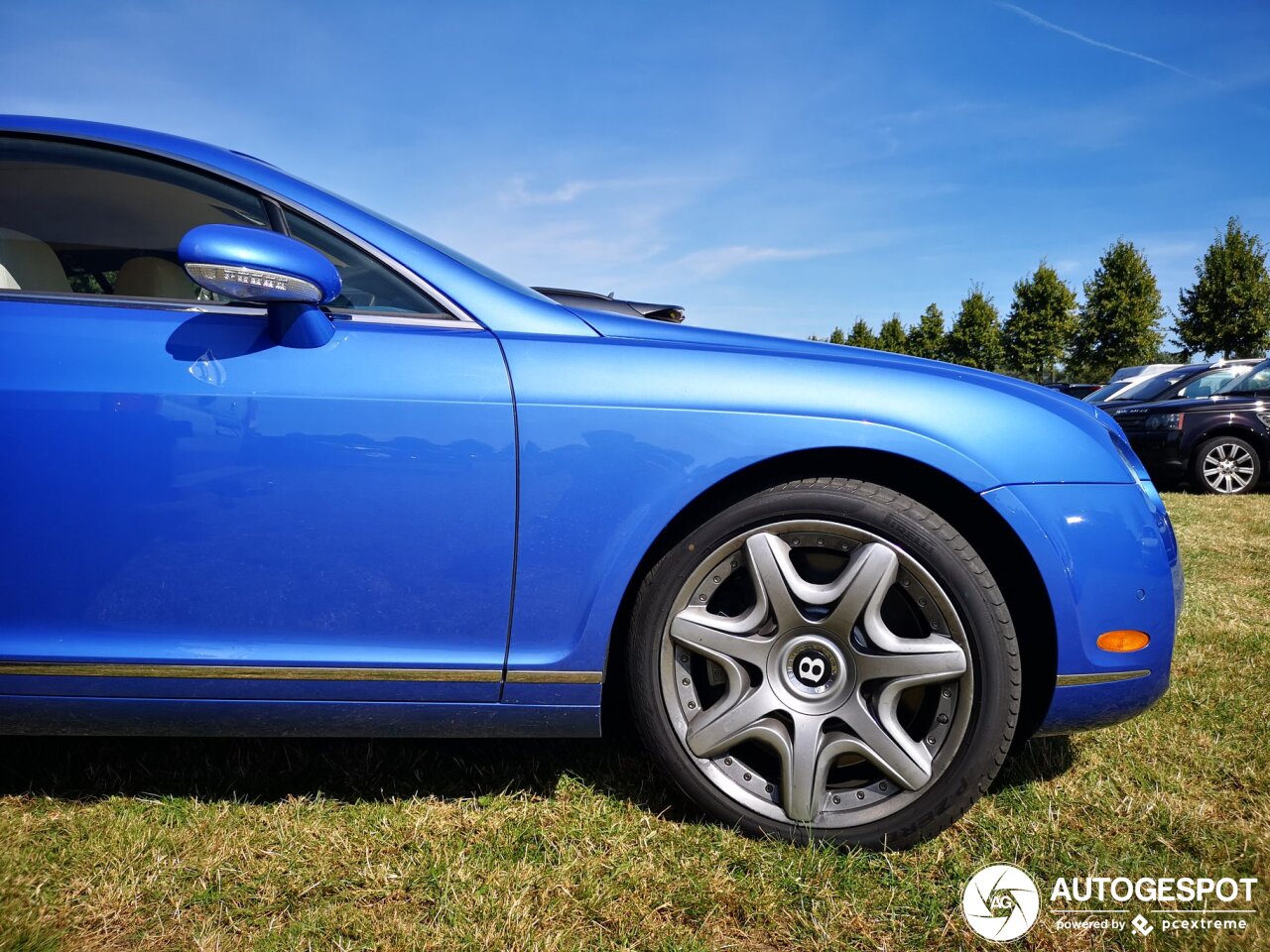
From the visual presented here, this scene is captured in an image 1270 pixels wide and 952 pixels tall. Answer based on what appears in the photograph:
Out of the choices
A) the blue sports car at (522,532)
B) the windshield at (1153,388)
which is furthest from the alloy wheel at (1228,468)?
the blue sports car at (522,532)

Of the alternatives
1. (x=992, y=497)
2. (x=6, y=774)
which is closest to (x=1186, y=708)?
(x=992, y=497)

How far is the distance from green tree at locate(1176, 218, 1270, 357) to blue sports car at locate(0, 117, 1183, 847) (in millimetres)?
29488

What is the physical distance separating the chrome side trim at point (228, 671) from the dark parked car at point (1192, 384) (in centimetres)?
859

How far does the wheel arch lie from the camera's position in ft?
5.35

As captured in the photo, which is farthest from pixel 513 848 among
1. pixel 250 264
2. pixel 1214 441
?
pixel 1214 441

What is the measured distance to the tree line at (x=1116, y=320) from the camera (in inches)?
964

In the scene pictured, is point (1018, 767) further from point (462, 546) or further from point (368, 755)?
point (368, 755)

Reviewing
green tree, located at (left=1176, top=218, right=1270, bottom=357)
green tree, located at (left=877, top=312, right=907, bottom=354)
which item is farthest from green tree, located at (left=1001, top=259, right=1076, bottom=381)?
green tree, located at (left=877, top=312, right=907, bottom=354)

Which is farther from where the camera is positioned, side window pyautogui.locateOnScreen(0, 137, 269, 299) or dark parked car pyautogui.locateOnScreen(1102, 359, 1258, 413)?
dark parked car pyautogui.locateOnScreen(1102, 359, 1258, 413)

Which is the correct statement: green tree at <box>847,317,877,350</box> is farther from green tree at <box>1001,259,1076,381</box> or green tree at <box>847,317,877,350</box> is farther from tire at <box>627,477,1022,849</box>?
tire at <box>627,477,1022,849</box>

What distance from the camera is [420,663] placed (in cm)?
159

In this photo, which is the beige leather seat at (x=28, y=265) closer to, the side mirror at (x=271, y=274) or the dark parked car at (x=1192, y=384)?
the side mirror at (x=271, y=274)

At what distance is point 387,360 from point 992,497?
1.27m

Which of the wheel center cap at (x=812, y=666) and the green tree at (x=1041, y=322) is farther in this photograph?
the green tree at (x=1041, y=322)
